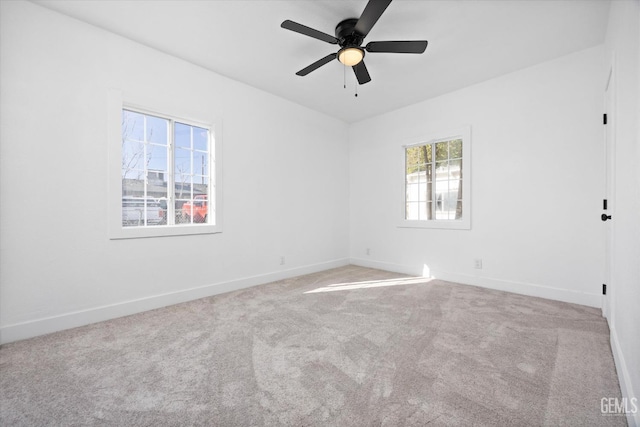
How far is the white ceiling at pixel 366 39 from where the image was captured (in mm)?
2439

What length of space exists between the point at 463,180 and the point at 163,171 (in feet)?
13.2

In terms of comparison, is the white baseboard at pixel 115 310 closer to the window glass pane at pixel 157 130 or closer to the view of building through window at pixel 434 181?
the window glass pane at pixel 157 130

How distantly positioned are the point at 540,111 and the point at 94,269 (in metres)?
5.27

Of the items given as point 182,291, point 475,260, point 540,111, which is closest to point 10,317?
point 182,291

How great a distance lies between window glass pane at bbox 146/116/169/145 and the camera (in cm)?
317

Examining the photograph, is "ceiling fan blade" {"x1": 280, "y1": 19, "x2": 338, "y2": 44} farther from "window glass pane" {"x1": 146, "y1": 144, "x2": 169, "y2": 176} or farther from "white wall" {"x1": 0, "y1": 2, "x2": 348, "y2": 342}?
"window glass pane" {"x1": 146, "y1": 144, "x2": 169, "y2": 176}

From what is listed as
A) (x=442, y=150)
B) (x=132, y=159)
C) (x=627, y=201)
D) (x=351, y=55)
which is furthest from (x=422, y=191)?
(x=132, y=159)

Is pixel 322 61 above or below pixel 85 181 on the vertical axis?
above

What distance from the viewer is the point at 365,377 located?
1.76 meters

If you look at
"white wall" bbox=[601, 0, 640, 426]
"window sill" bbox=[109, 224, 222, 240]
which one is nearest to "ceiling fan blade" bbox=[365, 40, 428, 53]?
"white wall" bbox=[601, 0, 640, 426]

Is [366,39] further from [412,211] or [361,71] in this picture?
[412,211]

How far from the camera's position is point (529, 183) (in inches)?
137

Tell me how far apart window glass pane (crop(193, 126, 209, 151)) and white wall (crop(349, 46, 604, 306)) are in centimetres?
321

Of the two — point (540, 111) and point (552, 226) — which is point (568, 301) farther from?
point (540, 111)
